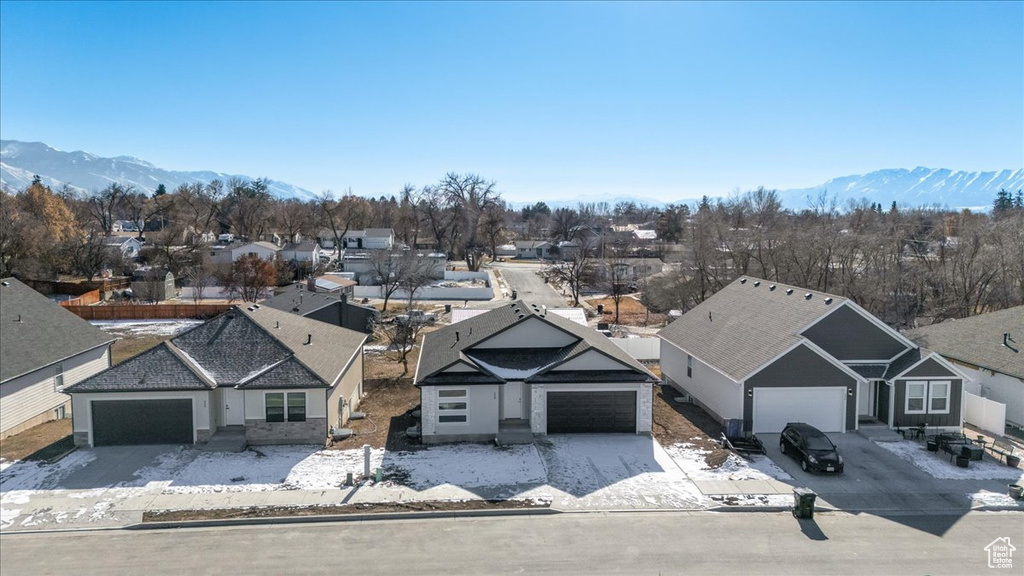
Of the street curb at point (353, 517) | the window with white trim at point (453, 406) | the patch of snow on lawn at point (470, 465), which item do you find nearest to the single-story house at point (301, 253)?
the window with white trim at point (453, 406)

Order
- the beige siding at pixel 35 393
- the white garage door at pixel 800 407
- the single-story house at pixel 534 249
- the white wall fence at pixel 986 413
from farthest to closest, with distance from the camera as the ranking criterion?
the single-story house at pixel 534 249
the white wall fence at pixel 986 413
the white garage door at pixel 800 407
the beige siding at pixel 35 393

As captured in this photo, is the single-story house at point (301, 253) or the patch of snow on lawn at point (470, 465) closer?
the patch of snow on lawn at point (470, 465)

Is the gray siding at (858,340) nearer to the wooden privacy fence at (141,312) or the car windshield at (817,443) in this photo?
the car windshield at (817,443)

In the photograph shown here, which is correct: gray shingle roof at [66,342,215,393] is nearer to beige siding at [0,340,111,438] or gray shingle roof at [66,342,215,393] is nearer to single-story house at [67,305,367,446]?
single-story house at [67,305,367,446]

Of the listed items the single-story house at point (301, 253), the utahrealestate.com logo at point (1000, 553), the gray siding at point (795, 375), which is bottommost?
the utahrealestate.com logo at point (1000, 553)

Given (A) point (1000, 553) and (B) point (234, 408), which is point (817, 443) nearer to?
(A) point (1000, 553)

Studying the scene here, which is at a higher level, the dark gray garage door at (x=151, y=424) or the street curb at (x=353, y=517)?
the dark gray garage door at (x=151, y=424)

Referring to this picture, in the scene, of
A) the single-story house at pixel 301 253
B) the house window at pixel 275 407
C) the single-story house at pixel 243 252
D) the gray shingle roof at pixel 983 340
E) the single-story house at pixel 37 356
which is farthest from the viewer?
the single-story house at pixel 301 253

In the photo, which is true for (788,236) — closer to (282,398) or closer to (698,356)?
(698,356)
